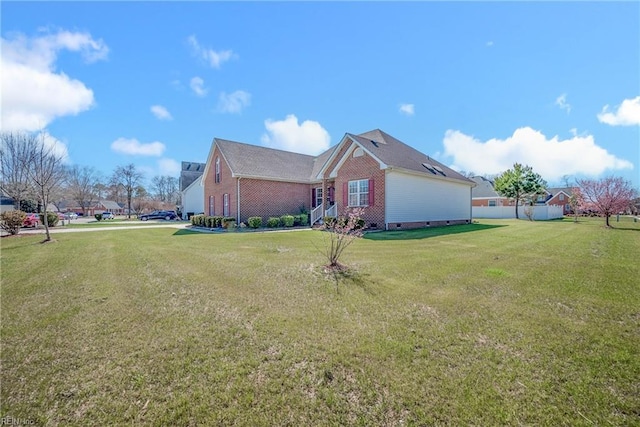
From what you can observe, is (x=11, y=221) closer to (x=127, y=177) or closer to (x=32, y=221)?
(x=32, y=221)

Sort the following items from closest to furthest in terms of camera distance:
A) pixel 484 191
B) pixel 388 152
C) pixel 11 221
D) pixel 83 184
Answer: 1. pixel 11 221
2. pixel 388 152
3. pixel 484 191
4. pixel 83 184

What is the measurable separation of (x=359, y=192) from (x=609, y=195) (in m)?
15.9

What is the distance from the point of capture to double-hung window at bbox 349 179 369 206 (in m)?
16.9

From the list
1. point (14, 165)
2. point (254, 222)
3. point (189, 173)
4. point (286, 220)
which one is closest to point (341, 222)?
point (254, 222)

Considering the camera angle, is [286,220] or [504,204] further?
[504,204]

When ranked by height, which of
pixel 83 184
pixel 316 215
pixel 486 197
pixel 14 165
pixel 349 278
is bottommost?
pixel 349 278

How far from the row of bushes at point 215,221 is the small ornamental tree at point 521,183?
31442mm

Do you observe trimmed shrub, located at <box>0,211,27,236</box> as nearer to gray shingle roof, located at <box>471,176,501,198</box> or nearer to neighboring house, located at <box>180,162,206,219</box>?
neighboring house, located at <box>180,162,206,219</box>

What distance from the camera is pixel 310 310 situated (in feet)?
15.3

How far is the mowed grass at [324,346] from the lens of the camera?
8.36ft

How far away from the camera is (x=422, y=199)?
18.5 m

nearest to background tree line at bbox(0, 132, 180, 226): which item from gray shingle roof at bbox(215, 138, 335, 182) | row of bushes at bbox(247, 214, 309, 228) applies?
gray shingle roof at bbox(215, 138, 335, 182)

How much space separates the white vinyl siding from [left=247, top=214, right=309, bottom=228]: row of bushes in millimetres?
7145

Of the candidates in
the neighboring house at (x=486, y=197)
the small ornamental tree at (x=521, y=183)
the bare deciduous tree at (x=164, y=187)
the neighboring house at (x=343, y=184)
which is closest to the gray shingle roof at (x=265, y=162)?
the neighboring house at (x=343, y=184)
